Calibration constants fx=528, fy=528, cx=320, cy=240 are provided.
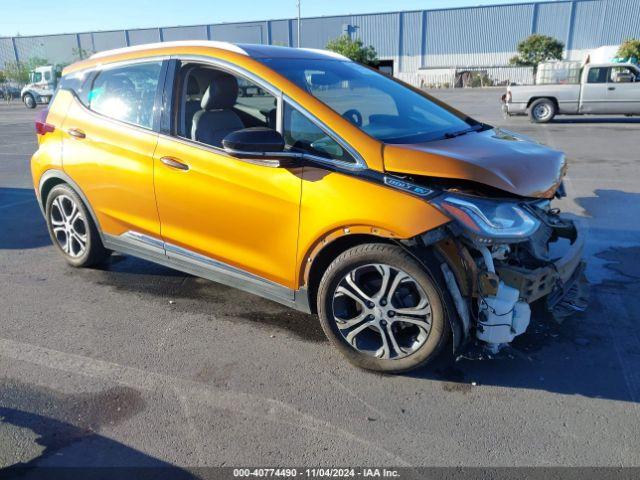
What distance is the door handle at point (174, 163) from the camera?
11.9 feet

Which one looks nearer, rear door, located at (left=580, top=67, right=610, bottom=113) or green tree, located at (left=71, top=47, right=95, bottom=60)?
rear door, located at (left=580, top=67, right=610, bottom=113)

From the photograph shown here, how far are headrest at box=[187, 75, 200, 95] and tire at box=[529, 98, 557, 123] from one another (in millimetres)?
15926

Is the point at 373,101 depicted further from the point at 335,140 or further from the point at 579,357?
the point at 579,357

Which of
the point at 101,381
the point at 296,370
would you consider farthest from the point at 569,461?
the point at 101,381

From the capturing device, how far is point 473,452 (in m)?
2.53

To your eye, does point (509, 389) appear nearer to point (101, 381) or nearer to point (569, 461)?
point (569, 461)

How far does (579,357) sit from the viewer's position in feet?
10.8

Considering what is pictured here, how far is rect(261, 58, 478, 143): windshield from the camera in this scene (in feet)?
11.1

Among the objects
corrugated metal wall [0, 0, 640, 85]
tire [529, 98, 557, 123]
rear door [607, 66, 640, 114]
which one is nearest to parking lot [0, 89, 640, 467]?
tire [529, 98, 557, 123]

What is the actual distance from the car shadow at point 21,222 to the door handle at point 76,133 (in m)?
1.92

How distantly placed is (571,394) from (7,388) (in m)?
3.23

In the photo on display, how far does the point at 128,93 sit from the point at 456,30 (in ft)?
212

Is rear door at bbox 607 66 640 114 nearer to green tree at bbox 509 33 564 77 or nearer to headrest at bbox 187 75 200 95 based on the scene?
headrest at bbox 187 75 200 95

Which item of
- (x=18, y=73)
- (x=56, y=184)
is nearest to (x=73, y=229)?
(x=56, y=184)
